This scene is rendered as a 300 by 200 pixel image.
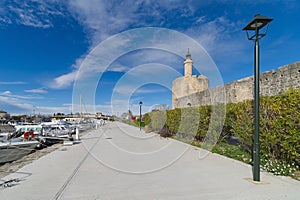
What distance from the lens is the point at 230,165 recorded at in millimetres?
6062

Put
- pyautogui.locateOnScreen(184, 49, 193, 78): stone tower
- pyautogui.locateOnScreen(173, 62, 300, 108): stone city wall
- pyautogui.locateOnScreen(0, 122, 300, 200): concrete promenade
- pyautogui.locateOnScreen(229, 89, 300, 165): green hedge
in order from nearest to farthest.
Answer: pyautogui.locateOnScreen(0, 122, 300, 200): concrete promenade, pyautogui.locateOnScreen(229, 89, 300, 165): green hedge, pyautogui.locateOnScreen(173, 62, 300, 108): stone city wall, pyautogui.locateOnScreen(184, 49, 193, 78): stone tower

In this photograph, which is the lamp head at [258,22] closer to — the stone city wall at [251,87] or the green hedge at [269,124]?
the green hedge at [269,124]

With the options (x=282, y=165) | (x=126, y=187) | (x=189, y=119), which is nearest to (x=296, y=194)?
(x=282, y=165)

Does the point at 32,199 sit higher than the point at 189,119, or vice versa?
the point at 189,119

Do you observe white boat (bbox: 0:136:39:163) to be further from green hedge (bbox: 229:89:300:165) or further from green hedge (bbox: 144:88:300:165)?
green hedge (bbox: 229:89:300:165)

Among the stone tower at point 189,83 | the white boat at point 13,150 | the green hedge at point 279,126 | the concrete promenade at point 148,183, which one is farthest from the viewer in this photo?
the stone tower at point 189,83

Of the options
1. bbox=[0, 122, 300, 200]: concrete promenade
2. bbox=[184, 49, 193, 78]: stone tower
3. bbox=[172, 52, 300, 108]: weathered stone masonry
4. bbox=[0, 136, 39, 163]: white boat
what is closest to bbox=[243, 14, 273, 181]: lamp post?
bbox=[0, 122, 300, 200]: concrete promenade

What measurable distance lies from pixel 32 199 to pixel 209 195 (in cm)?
355

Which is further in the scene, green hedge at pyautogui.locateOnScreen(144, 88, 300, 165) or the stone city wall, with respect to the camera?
the stone city wall

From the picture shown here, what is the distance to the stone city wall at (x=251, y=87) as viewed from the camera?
28.9ft

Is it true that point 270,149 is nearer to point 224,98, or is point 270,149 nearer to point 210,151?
point 210,151

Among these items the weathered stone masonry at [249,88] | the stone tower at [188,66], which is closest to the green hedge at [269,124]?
the weathered stone masonry at [249,88]

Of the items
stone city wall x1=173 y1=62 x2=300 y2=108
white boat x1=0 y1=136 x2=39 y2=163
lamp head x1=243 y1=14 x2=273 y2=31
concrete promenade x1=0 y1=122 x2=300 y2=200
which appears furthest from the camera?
white boat x1=0 y1=136 x2=39 y2=163

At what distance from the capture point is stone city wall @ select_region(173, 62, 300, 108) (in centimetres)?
882
